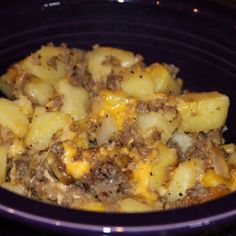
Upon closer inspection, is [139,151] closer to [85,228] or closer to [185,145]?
[185,145]

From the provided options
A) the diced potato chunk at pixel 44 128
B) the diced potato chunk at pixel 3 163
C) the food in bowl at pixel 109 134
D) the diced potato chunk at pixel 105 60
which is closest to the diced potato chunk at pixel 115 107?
the food in bowl at pixel 109 134

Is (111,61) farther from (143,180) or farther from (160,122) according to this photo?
(143,180)

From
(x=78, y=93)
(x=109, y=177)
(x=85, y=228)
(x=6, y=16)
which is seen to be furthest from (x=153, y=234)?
(x=6, y=16)

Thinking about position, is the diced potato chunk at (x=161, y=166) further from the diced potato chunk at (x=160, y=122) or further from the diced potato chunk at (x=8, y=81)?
the diced potato chunk at (x=8, y=81)

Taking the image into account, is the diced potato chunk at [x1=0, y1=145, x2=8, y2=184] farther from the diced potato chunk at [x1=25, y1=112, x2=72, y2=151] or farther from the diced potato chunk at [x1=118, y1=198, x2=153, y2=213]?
the diced potato chunk at [x1=118, y1=198, x2=153, y2=213]

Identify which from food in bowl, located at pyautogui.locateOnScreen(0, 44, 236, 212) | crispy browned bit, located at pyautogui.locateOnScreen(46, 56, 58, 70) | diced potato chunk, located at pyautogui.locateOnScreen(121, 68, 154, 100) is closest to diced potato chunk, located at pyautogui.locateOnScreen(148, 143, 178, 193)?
food in bowl, located at pyautogui.locateOnScreen(0, 44, 236, 212)

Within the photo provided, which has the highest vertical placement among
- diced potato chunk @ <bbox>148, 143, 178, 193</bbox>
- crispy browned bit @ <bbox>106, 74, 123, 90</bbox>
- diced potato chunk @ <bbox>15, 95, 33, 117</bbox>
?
crispy browned bit @ <bbox>106, 74, 123, 90</bbox>

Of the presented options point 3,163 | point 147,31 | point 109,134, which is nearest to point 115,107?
point 109,134
